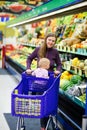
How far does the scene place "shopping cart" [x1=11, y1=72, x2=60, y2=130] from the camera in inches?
129

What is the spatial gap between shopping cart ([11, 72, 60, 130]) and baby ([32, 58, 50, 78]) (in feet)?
0.28

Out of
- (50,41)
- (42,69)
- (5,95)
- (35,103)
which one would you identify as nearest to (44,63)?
(42,69)

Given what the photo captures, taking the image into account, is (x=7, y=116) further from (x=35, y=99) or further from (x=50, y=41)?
(x=35, y=99)

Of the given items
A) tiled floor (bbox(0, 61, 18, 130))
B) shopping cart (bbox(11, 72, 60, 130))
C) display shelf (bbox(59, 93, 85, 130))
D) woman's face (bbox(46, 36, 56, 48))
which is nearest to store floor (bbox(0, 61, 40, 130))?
tiled floor (bbox(0, 61, 18, 130))

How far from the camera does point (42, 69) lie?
12.8 feet

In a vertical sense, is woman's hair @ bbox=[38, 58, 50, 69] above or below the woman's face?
below

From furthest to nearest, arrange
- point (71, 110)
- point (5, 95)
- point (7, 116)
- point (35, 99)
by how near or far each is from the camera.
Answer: point (5, 95), point (7, 116), point (71, 110), point (35, 99)

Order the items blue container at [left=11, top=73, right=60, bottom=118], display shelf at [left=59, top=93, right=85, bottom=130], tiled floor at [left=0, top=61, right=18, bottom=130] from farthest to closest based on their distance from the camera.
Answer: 1. tiled floor at [left=0, top=61, right=18, bottom=130]
2. display shelf at [left=59, top=93, right=85, bottom=130]
3. blue container at [left=11, top=73, right=60, bottom=118]

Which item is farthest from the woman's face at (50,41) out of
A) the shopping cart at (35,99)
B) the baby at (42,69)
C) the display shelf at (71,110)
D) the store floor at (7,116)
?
the store floor at (7,116)

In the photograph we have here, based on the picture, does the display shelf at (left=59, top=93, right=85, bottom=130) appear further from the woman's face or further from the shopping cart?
the woman's face

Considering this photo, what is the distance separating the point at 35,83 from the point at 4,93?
3.53 m

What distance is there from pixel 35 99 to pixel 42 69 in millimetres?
734

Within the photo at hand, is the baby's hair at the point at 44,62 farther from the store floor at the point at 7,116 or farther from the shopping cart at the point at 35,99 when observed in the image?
the store floor at the point at 7,116

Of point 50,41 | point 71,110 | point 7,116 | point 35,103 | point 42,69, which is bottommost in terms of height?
point 7,116
